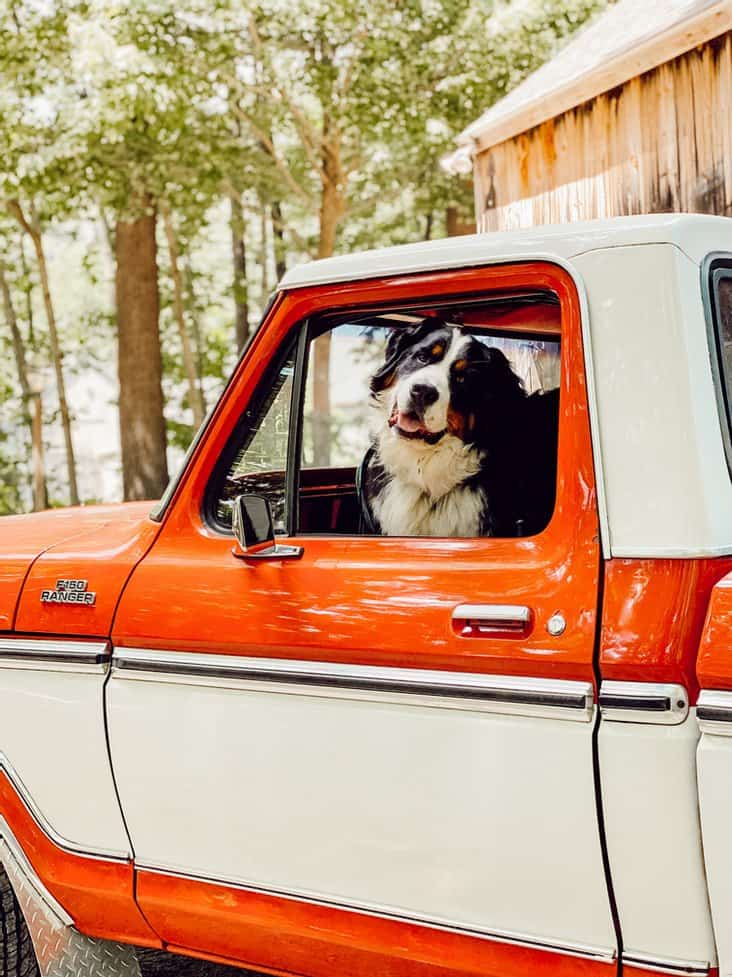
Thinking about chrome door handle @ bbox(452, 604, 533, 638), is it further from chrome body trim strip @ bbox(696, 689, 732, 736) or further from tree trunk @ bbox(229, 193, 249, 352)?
tree trunk @ bbox(229, 193, 249, 352)

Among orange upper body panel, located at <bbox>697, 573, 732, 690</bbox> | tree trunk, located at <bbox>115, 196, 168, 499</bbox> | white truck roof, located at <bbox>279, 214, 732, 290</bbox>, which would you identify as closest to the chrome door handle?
orange upper body panel, located at <bbox>697, 573, 732, 690</bbox>

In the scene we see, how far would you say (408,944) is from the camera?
2.61 metres

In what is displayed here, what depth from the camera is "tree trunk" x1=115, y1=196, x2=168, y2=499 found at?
55.6ft

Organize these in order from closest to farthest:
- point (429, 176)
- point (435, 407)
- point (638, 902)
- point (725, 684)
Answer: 1. point (725, 684)
2. point (638, 902)
3. point (435, 407)
4. point (429, 176)

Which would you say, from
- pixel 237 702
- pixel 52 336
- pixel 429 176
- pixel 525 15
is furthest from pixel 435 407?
pixel 52 336

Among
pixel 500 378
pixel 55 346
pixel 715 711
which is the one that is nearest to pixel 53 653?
pixel 500 378

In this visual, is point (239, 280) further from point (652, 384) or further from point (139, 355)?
point (652, 384)

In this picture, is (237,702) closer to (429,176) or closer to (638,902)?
(638,902)

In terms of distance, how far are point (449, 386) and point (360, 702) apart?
810 millimetres

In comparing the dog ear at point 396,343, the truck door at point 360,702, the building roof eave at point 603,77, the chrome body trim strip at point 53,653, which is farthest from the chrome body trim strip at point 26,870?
the building roof eave at point 603,77

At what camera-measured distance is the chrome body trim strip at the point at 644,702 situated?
219 cm

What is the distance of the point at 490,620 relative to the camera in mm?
2455

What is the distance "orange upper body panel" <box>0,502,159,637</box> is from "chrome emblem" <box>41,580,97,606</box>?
0.01 meters

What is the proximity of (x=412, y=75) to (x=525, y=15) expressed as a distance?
6.30ft
